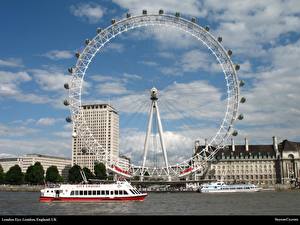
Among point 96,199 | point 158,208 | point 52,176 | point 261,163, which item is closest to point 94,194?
point 96,199

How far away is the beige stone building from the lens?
15662 centimetres

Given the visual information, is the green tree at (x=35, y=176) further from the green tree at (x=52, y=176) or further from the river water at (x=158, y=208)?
the river water at (x=158, y=208)

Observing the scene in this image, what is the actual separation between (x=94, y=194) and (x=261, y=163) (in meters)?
111

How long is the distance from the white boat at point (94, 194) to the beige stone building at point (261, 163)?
98.6 m

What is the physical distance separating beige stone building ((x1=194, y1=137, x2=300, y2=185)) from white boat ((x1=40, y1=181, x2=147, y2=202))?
98.6m

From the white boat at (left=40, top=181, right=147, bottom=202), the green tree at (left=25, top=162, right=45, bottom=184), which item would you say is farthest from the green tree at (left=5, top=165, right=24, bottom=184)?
the white boat at (left=40, top=181, right=147, bottom=202)

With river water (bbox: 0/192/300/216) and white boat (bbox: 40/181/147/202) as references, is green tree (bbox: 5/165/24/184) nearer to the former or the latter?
white boat (bbox: 40/181/147/202)

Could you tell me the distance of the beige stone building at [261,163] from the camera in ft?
514

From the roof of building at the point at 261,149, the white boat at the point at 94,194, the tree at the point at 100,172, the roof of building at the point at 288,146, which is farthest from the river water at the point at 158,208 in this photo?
the roof of building at the point at 261,149

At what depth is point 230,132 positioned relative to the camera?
3088 inches

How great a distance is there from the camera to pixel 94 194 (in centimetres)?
6122
